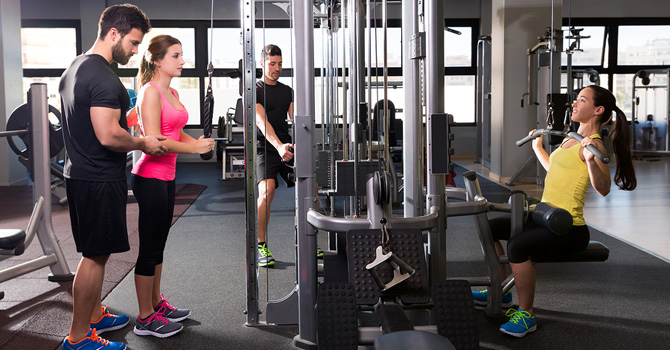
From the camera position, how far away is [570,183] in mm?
2643

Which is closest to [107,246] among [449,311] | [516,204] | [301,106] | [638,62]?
[301,106]

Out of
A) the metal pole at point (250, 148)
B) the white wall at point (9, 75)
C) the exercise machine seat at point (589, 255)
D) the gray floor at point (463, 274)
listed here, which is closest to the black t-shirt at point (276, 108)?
the gray floor at point (463, 274)

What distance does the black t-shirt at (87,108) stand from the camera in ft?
7.17

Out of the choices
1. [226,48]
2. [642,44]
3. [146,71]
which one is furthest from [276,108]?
[642,44]

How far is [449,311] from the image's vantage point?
192cm

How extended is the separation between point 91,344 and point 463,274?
207 centimetres

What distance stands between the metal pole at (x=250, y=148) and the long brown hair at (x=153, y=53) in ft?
1.00

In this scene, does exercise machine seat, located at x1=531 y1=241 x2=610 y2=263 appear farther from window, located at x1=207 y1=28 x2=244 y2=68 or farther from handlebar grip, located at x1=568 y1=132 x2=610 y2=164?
window, located at x1=207 y1=28 x2=244 y2=68

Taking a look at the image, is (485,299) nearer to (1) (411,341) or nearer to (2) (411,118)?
(2) (411,118)

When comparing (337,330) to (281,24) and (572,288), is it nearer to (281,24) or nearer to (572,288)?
(572,288)

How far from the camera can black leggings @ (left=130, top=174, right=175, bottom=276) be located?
8.24ft

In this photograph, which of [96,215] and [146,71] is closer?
[96,215]

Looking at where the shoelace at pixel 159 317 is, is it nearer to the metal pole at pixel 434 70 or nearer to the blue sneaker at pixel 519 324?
the metal pole at pixel 434 70

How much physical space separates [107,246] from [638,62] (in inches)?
429
